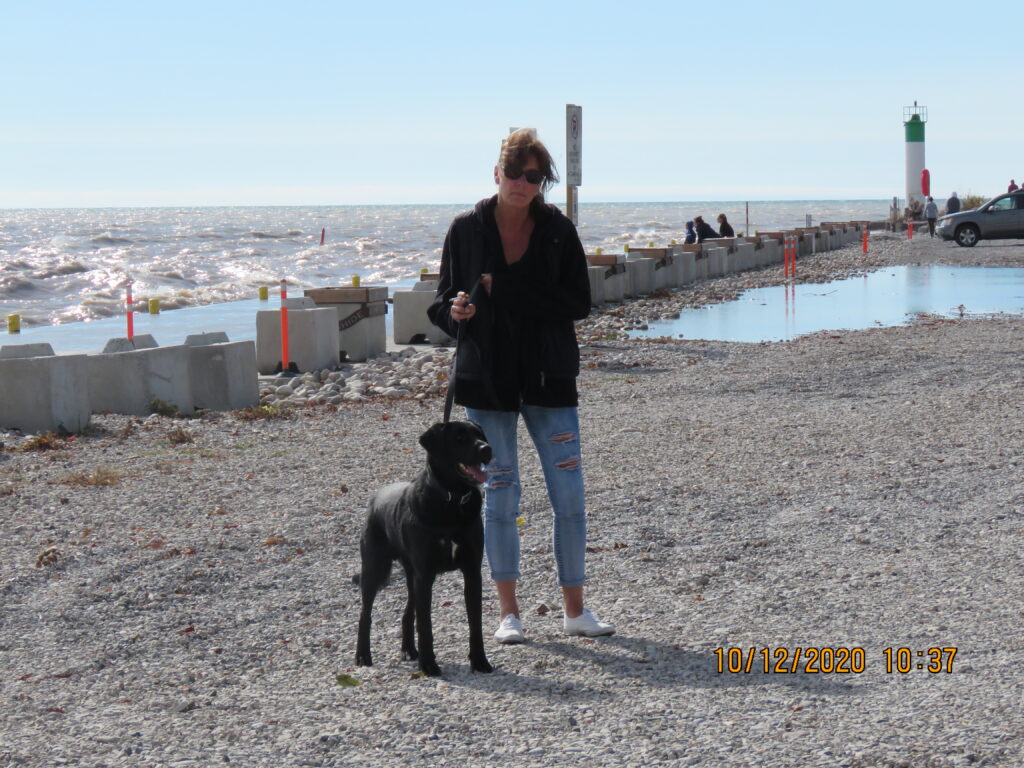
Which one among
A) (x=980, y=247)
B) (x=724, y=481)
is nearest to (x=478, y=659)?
(x=724, y=481)

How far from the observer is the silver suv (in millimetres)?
40625

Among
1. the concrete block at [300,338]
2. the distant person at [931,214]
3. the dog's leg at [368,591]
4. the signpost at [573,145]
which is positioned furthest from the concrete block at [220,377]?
the distant person at [931,214]

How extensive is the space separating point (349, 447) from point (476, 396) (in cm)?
498

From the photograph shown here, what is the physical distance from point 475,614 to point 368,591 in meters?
0.45

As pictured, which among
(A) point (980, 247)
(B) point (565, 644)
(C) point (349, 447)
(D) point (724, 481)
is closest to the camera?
(B) point (565, 644)

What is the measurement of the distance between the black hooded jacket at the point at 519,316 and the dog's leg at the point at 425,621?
66 centimetres

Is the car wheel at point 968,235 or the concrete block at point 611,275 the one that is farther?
the car wheel at point 968,235

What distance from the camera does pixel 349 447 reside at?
948 centimetres

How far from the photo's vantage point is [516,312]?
4602mm


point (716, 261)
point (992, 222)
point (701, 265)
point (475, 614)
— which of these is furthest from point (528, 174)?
point (992, 222)

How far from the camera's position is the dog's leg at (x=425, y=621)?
4350mm

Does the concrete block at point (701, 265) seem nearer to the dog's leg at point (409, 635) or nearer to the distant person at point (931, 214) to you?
the distant person at point (931, 214)

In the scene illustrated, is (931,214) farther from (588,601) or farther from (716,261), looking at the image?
(588,601)

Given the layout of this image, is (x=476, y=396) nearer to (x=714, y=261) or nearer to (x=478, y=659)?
(x=478, y=659)
